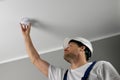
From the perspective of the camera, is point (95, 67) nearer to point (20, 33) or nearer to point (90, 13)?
point (90, 13)

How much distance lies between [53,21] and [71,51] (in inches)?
11.2

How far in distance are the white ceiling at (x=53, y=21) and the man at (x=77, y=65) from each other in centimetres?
12

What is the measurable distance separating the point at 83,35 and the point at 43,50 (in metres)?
0.38

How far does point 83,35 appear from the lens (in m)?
2.34

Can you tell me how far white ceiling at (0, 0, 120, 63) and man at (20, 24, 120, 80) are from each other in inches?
4.7

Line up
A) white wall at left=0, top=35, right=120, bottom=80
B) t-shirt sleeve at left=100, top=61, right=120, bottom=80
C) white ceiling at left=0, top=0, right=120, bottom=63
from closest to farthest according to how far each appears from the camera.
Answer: t-shirt sleeve at left=100, top=61, right=120, bottom=80
white ceiling at left=0, top=0, right=120, bottom=63
white wall at left=0, top=35, right=120, bottom=80

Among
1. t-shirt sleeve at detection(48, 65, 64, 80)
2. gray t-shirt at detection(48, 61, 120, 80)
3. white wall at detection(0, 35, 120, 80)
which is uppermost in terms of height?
gray t-shirt at detection(48, 61, 120, 80)

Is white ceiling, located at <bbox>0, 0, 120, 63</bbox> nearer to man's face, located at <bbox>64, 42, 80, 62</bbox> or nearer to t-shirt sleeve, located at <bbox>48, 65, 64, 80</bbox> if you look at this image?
man's face, located at <bbox>64, 42, 80, 62</bbox>

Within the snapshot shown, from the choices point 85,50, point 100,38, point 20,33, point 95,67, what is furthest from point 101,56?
point 20,33

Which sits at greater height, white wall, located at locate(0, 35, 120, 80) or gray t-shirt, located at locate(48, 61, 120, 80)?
gray t-shirt, located at locate(48, 61, 120, 80)

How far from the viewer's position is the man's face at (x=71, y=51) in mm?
1945

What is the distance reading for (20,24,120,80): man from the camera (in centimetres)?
178

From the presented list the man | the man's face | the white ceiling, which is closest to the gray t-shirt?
the man

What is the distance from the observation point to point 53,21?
81.6 inches
